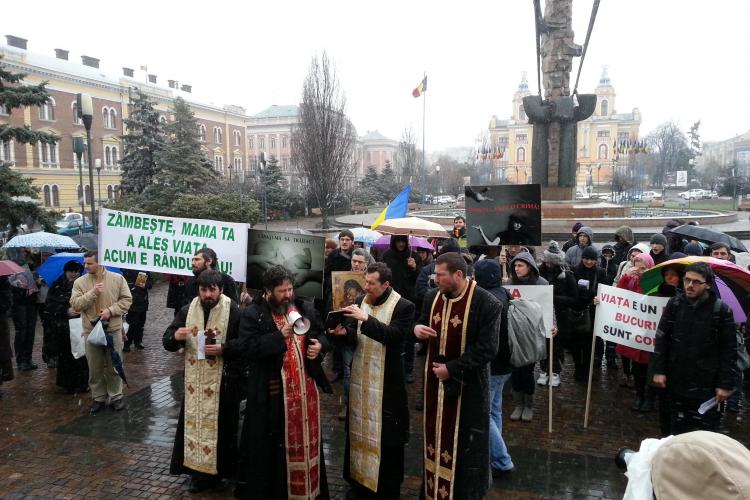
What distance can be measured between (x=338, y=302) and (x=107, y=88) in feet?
197

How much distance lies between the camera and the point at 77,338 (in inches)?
273

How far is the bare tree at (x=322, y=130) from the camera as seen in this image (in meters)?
33.2

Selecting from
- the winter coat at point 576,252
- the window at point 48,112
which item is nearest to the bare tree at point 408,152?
the window at point 48,112

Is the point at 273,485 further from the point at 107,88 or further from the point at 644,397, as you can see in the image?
the point at 107,88

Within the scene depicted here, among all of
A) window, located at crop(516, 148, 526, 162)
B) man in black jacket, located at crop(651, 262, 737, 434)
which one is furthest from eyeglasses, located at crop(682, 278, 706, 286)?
window, located at crop(516, 148, 526, 162)

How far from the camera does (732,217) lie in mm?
30922

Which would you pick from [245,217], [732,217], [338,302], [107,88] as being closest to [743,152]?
[732,217]

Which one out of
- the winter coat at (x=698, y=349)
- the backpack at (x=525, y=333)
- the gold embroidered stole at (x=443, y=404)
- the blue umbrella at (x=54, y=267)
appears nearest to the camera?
the gold embroidered stole at (x=443, y=404)

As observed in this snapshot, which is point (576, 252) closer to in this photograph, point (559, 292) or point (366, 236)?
point (559, 292)

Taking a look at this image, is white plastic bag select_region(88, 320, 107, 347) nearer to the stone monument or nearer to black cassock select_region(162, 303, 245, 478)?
black cassock select_region(162, 303, 245, 478)

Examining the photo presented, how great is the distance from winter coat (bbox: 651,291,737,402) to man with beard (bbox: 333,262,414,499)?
216 centimetres

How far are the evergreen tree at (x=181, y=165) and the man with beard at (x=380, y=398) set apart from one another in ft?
93.3

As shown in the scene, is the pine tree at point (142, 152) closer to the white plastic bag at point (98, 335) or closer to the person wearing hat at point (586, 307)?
the white plastic bag at point (98, 335)

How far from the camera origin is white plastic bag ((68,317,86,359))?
6906 mm
